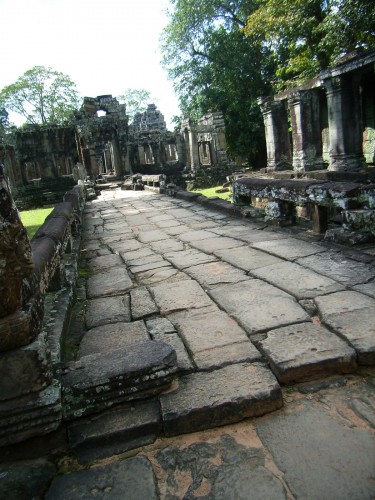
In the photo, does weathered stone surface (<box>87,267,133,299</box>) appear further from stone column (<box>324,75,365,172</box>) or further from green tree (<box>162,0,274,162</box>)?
green tree (<box>162,0,274,162</box>)

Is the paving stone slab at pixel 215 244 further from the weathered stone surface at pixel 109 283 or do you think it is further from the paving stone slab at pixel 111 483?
the paving stone slab at pixel 111 483

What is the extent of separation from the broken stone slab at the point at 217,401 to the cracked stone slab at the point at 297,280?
1177 mm

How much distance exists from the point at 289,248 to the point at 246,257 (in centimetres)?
53

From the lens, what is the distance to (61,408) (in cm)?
164

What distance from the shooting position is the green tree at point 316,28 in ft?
30.5

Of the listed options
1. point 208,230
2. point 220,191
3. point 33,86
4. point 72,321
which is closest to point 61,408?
point 72,321

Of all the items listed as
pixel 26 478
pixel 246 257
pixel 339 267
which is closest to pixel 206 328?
pixel 26 478

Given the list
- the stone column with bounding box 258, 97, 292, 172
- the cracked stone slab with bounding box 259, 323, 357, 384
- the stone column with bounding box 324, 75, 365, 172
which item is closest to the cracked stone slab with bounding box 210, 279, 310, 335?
the cracked stone slab with bounding box 259, 323, 357, 384

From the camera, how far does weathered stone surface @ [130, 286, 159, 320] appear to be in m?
2.90

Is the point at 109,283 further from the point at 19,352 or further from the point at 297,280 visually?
the point at 19,352

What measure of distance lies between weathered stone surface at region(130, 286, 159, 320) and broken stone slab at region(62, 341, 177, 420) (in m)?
0.93

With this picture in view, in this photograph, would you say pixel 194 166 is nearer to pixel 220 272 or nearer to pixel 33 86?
pixel 220 272

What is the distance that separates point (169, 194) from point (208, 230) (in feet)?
23.2

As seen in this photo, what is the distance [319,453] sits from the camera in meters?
1.44
